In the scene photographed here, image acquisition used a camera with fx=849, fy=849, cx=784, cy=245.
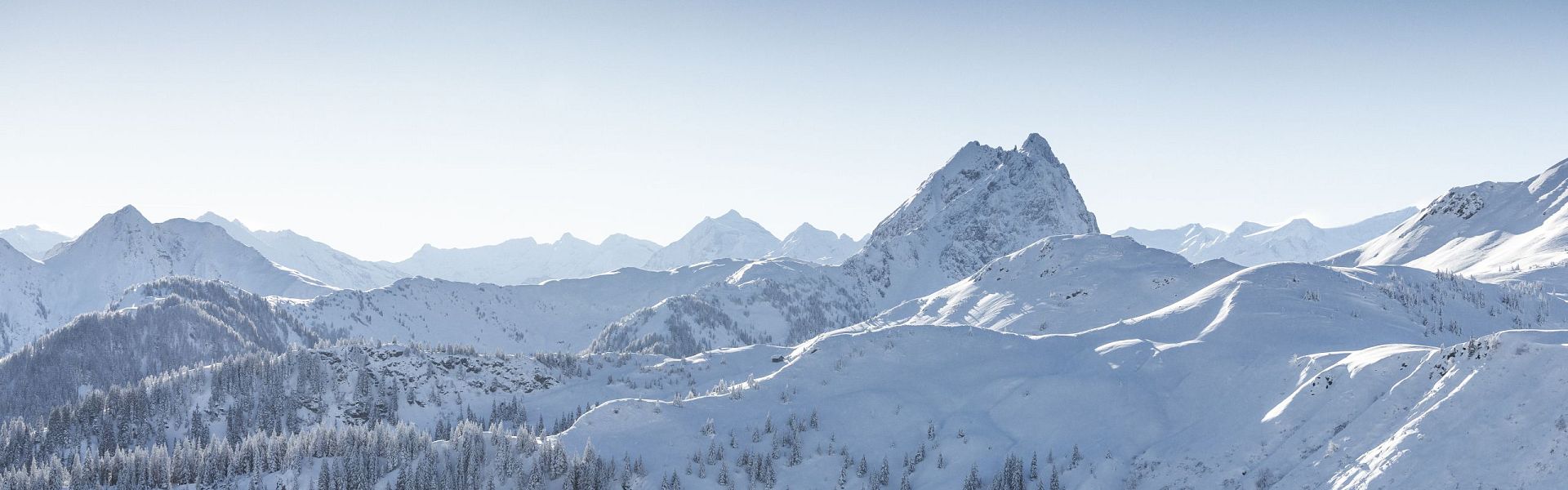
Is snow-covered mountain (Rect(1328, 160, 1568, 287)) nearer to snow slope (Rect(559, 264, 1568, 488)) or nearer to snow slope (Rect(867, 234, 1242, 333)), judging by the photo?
snow slope (Rect(559, 264, 1568, 488))

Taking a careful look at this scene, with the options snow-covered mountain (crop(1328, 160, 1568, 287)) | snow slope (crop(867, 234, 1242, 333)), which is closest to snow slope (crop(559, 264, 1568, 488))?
snow slope (crop(867, 234, 1242, 333))

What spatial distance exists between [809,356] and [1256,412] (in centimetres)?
4697

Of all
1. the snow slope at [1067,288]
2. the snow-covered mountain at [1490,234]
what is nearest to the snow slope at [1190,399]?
the snow slope at [1067,288]

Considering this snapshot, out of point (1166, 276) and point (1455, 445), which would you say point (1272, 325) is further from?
point (1166, 276)

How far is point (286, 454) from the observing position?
77.9 metres

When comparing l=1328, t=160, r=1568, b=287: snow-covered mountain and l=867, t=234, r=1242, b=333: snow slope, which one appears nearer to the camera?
l=867, t=234, r=1242, b=333: snow slope

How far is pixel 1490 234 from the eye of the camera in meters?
154

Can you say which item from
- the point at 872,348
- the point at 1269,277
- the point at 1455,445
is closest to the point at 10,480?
the point at 872,348

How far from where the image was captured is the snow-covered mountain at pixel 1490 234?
4852 inches

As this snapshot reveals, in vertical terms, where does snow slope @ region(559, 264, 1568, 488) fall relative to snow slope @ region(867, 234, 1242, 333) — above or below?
below

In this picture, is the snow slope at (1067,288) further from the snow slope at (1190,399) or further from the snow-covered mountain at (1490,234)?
the snow-covered mountain at (1490,234)

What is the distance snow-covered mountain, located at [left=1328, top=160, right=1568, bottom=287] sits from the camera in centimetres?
12325

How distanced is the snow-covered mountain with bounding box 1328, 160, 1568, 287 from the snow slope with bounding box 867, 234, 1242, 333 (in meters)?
40.2

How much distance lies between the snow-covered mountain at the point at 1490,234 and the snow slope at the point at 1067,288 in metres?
40.2
